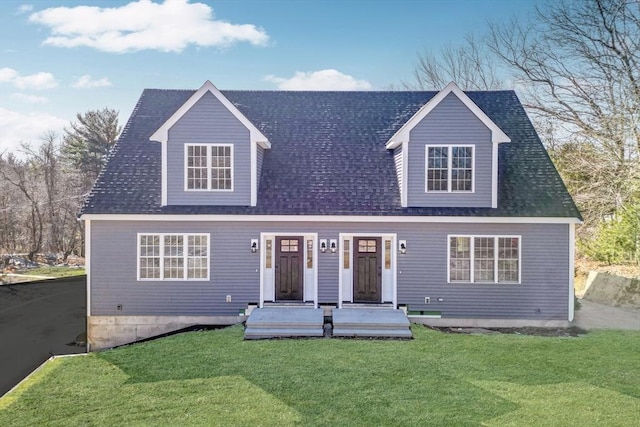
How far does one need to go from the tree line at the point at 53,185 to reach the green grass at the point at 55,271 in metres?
2.80

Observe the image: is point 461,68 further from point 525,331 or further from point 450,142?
point 525,331

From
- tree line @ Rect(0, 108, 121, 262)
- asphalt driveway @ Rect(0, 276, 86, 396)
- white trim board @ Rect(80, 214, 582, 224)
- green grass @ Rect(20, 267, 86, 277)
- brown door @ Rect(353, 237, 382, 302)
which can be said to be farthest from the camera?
tree line @ Rect(0, 108, 121, 262)

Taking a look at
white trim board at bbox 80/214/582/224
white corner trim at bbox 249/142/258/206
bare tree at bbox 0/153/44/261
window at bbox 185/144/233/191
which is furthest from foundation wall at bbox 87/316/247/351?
bare tree at bbox 0/153/44/261

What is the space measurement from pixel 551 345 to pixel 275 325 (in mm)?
7050

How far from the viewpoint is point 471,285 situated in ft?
39.4

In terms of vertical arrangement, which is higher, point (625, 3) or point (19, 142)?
point (625, 3)

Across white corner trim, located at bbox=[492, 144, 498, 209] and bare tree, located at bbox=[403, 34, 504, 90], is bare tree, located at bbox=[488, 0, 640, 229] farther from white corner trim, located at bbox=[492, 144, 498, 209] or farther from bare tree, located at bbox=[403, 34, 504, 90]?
white corner trim, located at bbox=[492, 144, 498, 209]

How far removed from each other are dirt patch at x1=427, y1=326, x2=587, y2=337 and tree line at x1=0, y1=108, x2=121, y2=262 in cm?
2818

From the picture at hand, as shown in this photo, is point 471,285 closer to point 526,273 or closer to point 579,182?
point 526,273

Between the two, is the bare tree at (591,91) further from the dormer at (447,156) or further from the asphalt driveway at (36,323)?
the asphalt driveway at (36,323)

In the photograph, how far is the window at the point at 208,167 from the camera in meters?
12.2

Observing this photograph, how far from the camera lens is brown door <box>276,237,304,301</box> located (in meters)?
12.4

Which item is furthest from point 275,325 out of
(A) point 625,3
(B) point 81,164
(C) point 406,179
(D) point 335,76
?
(B) point 81,164

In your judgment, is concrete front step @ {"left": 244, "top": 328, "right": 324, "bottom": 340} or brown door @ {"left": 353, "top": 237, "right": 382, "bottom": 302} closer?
concrete front step @ {"left": 244, "top": 328, "right": 324, "bottom": 340}
